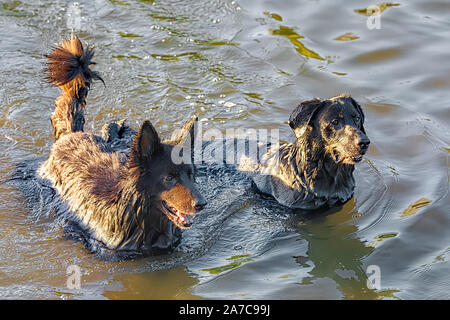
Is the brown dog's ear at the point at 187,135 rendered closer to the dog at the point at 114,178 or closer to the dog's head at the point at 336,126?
the dog at the point at 114,178

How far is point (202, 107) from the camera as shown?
403 inches

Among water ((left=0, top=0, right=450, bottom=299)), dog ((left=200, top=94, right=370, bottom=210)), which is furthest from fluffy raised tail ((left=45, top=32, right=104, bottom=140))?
dog ((left=200, top=94, right=370, bottom=210))

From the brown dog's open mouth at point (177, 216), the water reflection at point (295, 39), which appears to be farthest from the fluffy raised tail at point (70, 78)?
the water reflection at point (295, 39)

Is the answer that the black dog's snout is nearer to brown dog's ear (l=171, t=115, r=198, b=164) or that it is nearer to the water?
brown dog's ear (l=171, t=115, r=198, b=164)

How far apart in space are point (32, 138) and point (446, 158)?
20.0 feet

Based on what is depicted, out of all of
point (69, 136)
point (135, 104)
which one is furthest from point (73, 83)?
point (135, 104)

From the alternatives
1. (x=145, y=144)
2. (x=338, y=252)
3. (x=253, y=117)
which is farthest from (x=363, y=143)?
(x=253, y=117)

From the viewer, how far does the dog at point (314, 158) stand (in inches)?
293

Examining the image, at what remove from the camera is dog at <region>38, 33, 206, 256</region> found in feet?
20.6

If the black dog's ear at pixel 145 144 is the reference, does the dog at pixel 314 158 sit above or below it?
below

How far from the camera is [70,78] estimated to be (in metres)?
7.93

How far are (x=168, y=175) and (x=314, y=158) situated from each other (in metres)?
2.26

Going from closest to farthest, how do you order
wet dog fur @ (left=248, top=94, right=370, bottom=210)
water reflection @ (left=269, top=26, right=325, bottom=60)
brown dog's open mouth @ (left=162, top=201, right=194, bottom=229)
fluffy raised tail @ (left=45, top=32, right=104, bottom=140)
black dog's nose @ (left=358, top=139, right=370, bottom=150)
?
brown dog's open mouth @ (left=162, top=201, right=194, bottom=229) < black dog's nose @ (left=358, top=139, right=370, bottom=150) < wet dog fur @ (left=248, top=94, right=370, bottom=210) < fluffy raised tail @ (left=45, top=32, right=104, bottom=140) < water reflection @ (left=269, top=26, right=325, bottom=60)
